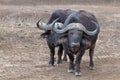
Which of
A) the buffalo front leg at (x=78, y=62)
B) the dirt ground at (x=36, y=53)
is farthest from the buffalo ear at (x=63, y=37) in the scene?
the dirt ground at (x=36, y=53)

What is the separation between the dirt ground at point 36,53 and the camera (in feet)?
45.1

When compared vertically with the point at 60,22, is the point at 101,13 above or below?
below

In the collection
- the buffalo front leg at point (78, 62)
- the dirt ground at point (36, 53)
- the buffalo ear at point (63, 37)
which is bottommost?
the dirt ground at point (36, 53)

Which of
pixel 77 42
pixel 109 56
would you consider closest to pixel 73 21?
pixel 77 42

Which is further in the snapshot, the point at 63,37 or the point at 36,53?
the point at 36,53

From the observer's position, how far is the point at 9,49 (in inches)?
687

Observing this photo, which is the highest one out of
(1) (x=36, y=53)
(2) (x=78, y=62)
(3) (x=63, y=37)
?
(3) (x=63, y=37)

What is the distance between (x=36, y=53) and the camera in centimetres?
1686

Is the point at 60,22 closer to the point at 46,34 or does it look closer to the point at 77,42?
the point at 46,34

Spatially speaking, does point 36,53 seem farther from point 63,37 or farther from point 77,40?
point 77,40

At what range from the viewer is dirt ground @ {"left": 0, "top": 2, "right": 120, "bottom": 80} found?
13.8 m

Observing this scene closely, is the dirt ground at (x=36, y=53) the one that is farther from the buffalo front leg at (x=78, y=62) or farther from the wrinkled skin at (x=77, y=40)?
the wrinkled skin at (x=77, y=40)

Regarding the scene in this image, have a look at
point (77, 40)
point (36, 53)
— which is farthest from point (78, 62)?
point (36, 53)

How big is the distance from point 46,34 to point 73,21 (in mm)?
1487
